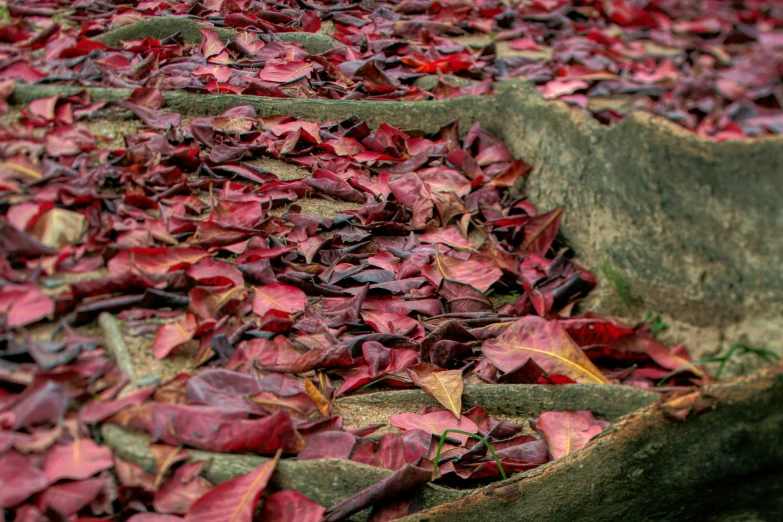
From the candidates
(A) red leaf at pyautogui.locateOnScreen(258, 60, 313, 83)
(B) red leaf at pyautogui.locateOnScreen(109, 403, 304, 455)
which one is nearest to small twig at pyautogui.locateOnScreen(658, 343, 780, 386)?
(B) red leaf at pyautogui.locateOnScreen(109, 403, 304, 455)

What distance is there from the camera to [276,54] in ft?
9.38

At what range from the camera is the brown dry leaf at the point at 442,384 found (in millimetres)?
1901

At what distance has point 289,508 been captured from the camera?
1.57 metres

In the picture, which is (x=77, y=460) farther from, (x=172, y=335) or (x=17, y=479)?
(x=172, y=335)

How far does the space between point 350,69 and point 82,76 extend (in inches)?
42.4

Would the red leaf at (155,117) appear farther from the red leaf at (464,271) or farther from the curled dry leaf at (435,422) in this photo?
the curled dry leaf at (435,422)

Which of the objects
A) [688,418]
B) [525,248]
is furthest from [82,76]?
[688,418]

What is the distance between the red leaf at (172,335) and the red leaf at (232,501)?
0.37 metres

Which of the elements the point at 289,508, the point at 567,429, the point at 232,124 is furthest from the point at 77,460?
the point at 232,124

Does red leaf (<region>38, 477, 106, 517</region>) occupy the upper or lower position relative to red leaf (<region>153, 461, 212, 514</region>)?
upper

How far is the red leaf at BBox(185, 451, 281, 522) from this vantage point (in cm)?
147

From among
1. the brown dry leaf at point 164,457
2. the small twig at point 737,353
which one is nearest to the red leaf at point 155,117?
the brown dry leaf at point 164,457

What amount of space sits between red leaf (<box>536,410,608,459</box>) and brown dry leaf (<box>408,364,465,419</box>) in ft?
0.81

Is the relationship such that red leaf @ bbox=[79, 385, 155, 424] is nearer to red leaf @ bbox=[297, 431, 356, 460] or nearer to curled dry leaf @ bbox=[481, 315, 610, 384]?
red leaf @ bbox=[297, 431, 356, 460]
